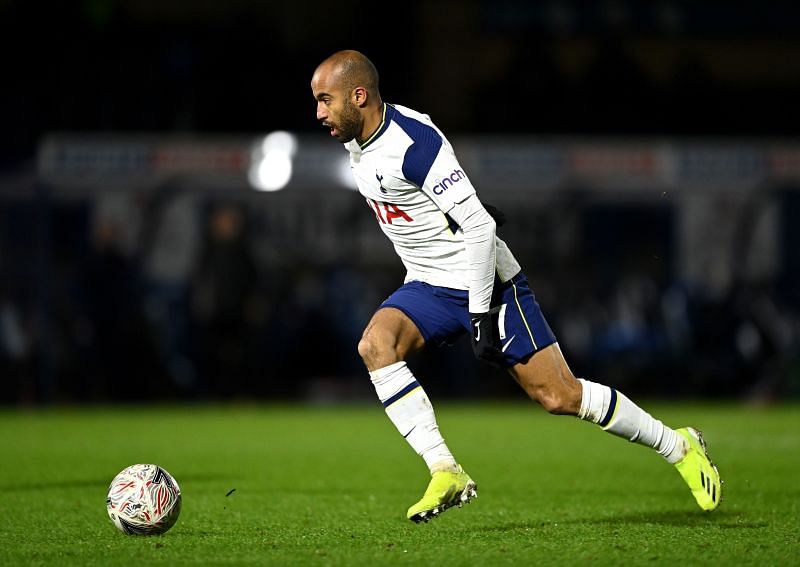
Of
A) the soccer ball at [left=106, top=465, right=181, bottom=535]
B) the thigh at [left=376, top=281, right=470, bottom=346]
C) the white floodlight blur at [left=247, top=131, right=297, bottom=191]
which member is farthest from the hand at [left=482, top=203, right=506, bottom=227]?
the white floodlight blur at [left=247, top=131, right=297, bottom=191]

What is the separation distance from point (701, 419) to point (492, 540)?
930cm

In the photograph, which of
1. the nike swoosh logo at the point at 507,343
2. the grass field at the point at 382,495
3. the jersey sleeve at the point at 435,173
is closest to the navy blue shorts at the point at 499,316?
the nike swoosh logo at the point at 507,343

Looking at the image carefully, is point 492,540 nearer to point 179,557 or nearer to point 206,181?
point 179,557

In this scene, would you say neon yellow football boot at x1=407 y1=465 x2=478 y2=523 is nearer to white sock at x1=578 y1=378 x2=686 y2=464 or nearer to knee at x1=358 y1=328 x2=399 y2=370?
knee at x1=358 y1=328 x2=399 y2=370

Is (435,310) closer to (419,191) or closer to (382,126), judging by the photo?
(419,191)

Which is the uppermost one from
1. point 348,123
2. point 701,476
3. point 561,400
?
point 348,123

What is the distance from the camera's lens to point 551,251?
728 inches

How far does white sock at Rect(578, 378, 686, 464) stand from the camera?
20.7 feet

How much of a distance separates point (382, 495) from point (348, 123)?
2667 millimetres

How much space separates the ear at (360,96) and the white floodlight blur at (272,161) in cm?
1116

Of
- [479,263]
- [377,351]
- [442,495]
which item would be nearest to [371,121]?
[479,263]

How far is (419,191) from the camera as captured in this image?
6.29 metres

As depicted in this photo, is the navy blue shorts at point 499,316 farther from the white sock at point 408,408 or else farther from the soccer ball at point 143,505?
the soccer ball at point 143,505

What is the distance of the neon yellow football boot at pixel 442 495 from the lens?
5.87 m
